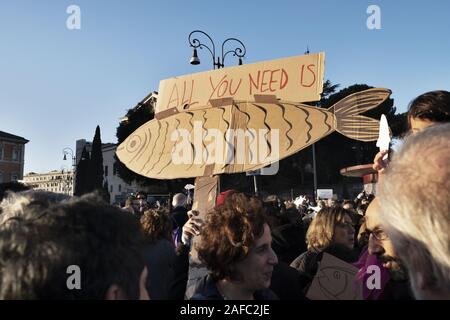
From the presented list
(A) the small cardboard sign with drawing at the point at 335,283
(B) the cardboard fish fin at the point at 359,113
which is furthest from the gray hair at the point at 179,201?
(A) the small cardboard sign with drawing at the point at 335,283

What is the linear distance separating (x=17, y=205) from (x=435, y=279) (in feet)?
3.79

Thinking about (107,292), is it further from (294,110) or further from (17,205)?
(294,110)

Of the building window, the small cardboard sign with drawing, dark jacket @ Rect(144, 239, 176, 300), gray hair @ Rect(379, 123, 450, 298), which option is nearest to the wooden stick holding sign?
dark jacket @ Rect(144, 239, 176, 300)

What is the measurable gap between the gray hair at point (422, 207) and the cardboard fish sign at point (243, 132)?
180 cm

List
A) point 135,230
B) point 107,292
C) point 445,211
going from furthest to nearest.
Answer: point 135,230 → point 107,292 → point 445,211

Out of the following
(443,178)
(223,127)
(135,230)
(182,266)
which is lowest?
(182,266)

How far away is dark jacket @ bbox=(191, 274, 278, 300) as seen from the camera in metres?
1.88

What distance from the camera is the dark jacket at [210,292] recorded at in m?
Answer: 1.88

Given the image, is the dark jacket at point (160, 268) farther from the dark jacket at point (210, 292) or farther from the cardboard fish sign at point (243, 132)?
the dark jacket at point (210, 292)

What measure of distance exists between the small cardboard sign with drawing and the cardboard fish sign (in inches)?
43.1

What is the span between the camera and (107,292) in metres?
1.04
